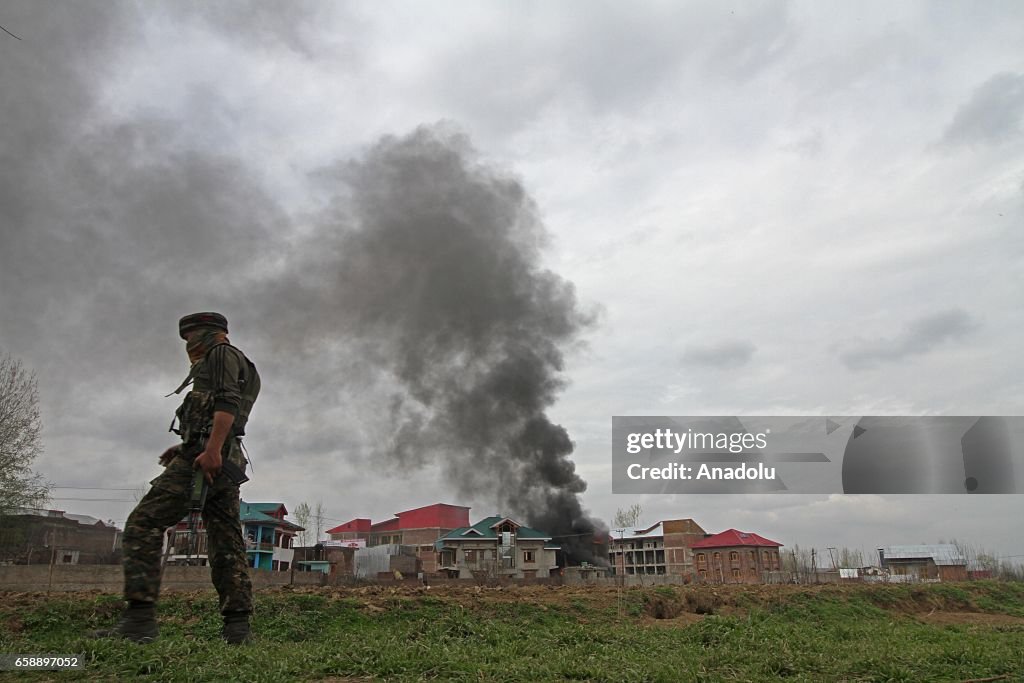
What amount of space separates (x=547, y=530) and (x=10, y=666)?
47.7m

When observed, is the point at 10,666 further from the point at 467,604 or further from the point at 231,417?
the point at 467,604

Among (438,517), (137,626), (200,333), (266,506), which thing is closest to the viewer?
(137,626)

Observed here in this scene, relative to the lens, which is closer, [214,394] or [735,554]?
[214,394]

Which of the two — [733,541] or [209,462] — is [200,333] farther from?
[733,541]

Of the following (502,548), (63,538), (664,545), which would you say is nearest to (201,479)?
(63,538)

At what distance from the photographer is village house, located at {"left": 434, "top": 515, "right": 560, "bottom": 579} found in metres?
46.4

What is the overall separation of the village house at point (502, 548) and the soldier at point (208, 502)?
40944 millimetres

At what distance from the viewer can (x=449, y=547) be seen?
168 feet

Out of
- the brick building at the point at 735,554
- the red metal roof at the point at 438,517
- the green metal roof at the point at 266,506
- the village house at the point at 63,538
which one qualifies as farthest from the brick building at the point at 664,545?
the village house at the point at 63,538

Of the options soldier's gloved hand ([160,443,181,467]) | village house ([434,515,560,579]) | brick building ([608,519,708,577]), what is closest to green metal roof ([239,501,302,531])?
village house ([434,515,560,579])

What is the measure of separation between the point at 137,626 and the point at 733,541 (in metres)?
71.5

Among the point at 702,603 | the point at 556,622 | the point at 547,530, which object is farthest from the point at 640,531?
the point at 556,622

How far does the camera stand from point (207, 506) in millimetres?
4547

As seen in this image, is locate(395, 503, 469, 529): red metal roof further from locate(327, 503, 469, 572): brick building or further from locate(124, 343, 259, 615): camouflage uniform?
locate(124, 343, 259, 615): camouflage uniform
